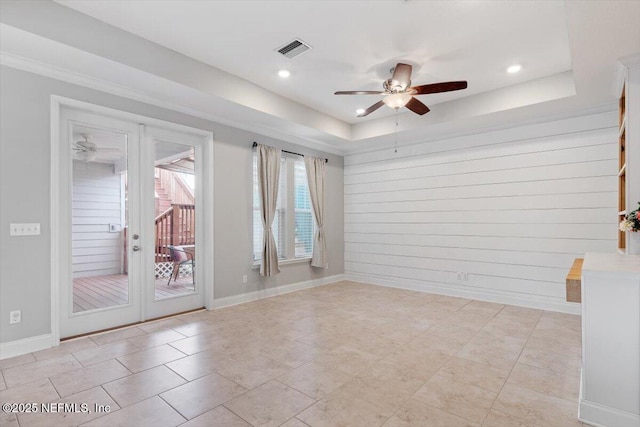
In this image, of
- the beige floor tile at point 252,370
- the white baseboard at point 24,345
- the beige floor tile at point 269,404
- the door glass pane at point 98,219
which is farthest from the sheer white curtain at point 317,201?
the white baseboard at point 24,345

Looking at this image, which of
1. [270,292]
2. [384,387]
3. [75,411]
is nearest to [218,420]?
[75,411]

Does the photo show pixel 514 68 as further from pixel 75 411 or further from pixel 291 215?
pixel 75 411

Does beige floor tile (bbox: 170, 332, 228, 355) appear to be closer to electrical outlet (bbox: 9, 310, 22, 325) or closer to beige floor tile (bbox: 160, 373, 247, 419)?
beige floor tile (bbox: 160, 373, 247, 419)

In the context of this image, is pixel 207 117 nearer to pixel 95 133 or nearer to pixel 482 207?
pixel 95 133

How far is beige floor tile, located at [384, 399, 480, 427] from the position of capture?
1.97 metres

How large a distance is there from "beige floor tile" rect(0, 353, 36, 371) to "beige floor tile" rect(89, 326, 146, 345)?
52cm

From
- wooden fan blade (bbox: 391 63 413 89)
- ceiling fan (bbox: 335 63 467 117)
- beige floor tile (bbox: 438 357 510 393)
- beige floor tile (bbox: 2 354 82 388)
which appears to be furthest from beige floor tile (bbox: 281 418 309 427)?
wooden fan blade (bbox: 391 63 413 89)

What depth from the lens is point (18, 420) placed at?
2031 millimetres

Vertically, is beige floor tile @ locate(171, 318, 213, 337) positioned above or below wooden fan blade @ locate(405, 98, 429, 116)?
below

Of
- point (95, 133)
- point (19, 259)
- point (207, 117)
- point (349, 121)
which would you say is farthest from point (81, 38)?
point (349, 121)

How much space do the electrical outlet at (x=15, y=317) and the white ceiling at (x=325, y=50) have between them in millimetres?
2299

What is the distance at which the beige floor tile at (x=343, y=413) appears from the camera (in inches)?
78.5

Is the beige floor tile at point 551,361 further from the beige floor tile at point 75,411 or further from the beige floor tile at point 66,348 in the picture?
the beige floor tile at point 66,348

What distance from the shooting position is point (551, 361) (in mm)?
2834
